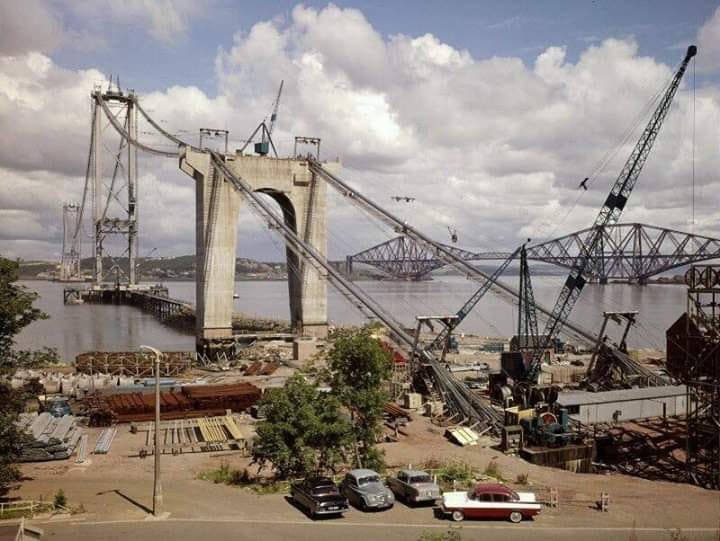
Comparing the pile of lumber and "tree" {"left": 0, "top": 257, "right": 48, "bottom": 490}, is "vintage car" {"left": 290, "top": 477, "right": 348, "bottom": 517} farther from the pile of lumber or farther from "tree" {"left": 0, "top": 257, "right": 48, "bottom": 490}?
the pile of lumber

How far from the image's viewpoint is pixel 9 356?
1647 cm

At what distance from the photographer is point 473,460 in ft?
75.4

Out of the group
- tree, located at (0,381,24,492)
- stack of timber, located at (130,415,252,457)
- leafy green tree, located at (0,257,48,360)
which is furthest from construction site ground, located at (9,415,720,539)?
leafy green tree, located at (0,257,48,360)

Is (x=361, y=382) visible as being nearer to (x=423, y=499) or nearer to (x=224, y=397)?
(x=423, y=499)

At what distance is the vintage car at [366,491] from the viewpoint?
623 inches

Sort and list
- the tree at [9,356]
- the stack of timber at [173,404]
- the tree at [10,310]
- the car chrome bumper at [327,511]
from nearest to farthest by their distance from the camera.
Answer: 1. the car chrome bumper at [327,511]
2. the tree at [9,356]
3. the tree at [10,310]
4. the stack of timber at [173,404]

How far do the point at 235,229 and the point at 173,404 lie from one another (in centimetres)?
2321

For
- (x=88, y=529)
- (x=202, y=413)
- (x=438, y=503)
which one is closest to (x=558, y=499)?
(x=438, y=503)

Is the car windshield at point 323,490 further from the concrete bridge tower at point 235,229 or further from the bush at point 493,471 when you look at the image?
the concrete bridge tower at point 235,229

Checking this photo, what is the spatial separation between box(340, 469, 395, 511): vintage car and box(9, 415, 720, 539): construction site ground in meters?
0.25

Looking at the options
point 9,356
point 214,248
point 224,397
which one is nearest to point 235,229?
point 214,248

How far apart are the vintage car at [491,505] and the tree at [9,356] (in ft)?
32.8

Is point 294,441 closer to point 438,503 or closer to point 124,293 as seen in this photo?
point 438,503

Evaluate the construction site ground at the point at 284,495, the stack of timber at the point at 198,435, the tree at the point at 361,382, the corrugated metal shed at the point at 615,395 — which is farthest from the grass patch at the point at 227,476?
the corrugated metal shed at the point at 615,395
